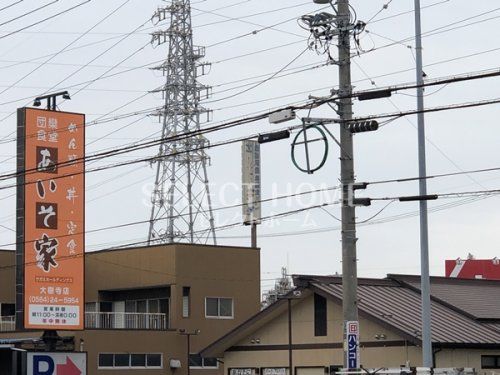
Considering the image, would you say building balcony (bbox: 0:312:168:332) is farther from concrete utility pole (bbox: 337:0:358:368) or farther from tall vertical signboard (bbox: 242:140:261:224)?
concrete utility pole (bbox: 337:0:358:368)

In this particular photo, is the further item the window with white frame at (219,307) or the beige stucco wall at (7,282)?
the beige stucco wall at (7,282)

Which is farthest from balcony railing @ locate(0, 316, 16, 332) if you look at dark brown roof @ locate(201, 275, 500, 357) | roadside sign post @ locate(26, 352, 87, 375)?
roadside sign post @ locate(26, 352, 87, 375)

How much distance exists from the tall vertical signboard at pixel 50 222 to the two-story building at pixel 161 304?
335cm

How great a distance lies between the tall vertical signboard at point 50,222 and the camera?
1668 inches

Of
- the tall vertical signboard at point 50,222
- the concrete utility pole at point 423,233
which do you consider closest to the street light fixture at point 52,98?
the tall vertical signboard at point 50,222

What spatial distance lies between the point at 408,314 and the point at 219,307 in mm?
19590

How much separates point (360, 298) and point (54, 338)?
612 inches

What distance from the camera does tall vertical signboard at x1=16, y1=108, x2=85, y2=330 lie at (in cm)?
4236

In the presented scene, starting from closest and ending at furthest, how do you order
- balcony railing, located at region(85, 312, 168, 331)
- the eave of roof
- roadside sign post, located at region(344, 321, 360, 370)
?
roadside sign post, located at region(344, 321, 360, 370) < the eave of roof < balcony railing, located at region(85, 312, 168, 331)

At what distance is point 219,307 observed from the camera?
5194cm

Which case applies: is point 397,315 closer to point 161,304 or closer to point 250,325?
point 250,325

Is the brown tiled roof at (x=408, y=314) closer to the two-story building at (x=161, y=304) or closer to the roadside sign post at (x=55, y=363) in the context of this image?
the two-story building at (x=161, y=304)

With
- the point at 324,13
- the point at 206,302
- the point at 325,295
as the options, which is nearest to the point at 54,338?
the point at 206,302

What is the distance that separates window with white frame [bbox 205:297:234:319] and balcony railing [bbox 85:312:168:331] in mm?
2117
